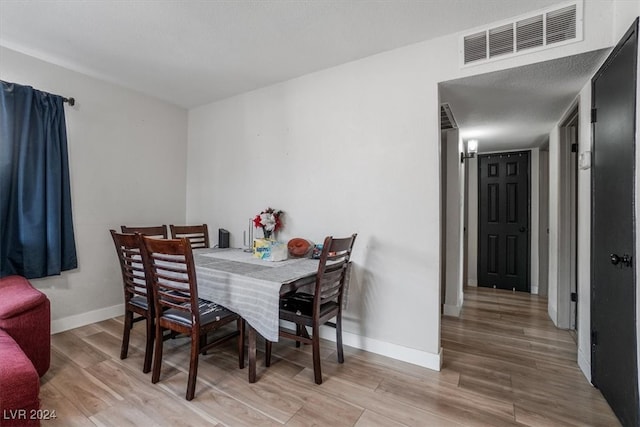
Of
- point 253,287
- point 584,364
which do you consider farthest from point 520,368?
point 253,287

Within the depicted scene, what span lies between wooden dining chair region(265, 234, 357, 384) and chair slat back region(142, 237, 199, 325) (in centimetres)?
64

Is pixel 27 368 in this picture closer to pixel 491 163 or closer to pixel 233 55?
pixel 233 55

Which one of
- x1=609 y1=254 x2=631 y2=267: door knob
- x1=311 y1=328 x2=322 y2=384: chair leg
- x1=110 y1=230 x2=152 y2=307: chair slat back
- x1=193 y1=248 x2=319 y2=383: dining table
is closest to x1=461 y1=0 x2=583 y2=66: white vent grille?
x1=609 y1=254 x2=631 y2=267: door knob

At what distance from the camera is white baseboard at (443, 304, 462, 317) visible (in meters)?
3.28

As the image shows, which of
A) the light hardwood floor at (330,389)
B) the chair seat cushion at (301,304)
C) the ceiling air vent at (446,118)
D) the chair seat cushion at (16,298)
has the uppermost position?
the ceiling air vent at (446,118)

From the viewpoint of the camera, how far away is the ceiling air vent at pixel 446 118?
108 inches

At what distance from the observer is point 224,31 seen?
218 cm

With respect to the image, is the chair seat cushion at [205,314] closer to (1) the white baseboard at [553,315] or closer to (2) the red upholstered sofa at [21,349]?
(2) the red upholstered sofa at [21,349]

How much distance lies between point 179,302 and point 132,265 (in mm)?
571

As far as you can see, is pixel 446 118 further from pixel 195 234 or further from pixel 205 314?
pixel 195 234

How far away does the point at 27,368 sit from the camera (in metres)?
1.45

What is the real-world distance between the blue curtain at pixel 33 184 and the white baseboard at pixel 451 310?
3834mm

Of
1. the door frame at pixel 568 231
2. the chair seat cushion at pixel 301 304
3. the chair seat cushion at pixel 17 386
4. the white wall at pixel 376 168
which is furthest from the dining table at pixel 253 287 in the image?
the door frame at pixel 568 231

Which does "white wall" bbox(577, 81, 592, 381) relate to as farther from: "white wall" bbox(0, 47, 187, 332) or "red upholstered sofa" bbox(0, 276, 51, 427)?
"white wall" bbox(0, 47, 187, 332)
